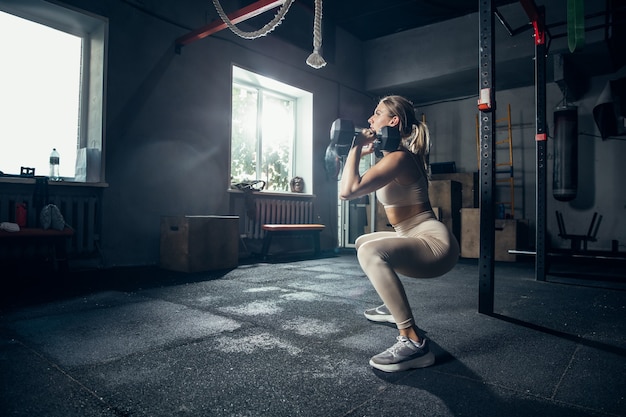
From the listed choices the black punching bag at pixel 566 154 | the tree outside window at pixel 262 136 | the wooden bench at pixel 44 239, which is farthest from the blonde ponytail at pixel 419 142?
the black punching bag at pixel 566 154

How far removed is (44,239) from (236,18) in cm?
261

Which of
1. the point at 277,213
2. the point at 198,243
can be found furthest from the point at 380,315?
the point at 277,213

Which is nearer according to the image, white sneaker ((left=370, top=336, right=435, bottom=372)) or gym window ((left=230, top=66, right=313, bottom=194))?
white sneaker ((left=370, top=336, right=435, bottom=372))

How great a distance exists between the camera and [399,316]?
156cm

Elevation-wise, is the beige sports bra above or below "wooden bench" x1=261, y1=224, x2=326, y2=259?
above

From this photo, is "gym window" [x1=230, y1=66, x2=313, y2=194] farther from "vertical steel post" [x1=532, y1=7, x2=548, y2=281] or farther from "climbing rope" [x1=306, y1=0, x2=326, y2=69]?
"vertical steel post" [x1=532, y1=7, x2=548, y2=281]

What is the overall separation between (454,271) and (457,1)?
3.97 m

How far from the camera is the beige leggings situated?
1541mm

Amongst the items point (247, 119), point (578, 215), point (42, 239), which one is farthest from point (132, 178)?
point (578, 215)

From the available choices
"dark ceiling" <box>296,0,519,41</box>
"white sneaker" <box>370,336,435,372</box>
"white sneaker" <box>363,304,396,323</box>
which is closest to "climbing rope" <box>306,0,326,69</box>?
"white sneaker" <box>363,304,396,323</box>

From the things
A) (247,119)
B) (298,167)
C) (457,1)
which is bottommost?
(298,167)

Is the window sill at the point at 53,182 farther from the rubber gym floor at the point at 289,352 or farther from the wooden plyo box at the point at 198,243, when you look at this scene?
the rubber gym floor at the point at 289,352

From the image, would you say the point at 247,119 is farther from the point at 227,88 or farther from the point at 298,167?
the point at 298,167

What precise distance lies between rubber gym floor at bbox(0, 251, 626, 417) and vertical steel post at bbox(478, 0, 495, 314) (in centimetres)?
24
